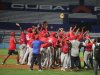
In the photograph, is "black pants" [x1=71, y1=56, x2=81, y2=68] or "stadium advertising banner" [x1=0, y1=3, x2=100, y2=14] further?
"stadium advertising banner" [x1=0, y1=3, x2=100, y2=14]

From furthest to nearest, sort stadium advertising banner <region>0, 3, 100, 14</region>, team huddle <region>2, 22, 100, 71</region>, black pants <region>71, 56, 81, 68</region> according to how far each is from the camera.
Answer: stadium advertising banner <region>0, 3, 100, 14</region> < black pants <region>71, 56, 81, 68</region> < team huddle <region>2, 22, 100, 71</region>

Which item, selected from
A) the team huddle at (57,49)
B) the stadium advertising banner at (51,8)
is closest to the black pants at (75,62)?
the team huddle at (57,49)

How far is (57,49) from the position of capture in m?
22.9

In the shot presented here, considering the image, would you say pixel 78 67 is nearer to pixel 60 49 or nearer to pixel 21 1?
pixel 60 49

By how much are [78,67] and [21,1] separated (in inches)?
1210

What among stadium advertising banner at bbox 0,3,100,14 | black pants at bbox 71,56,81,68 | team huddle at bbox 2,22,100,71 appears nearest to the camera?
team huddle at bbox 2,22,100,71

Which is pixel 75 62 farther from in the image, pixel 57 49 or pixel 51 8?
pixel 51 8

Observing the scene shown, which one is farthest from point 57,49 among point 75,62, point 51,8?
point 51,8

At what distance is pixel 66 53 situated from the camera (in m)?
21.5

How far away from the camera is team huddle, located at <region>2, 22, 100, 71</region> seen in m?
21.3

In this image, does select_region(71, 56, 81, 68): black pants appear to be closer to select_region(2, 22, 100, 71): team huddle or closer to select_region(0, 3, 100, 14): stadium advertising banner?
select_region(2, 22, 100, 71): team huddle

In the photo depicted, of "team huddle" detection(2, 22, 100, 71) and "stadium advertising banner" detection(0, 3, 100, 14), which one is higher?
"stadium advertising banner" detection(0, 3, 100, 14)

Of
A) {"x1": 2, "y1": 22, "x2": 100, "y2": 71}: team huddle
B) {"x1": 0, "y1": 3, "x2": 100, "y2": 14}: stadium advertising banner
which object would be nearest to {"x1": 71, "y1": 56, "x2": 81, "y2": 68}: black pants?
{"x1": 2, "y1": 22, "x2": 100, "y2": 71}: team huddle

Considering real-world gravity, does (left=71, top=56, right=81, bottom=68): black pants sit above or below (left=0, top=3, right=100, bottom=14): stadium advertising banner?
below
